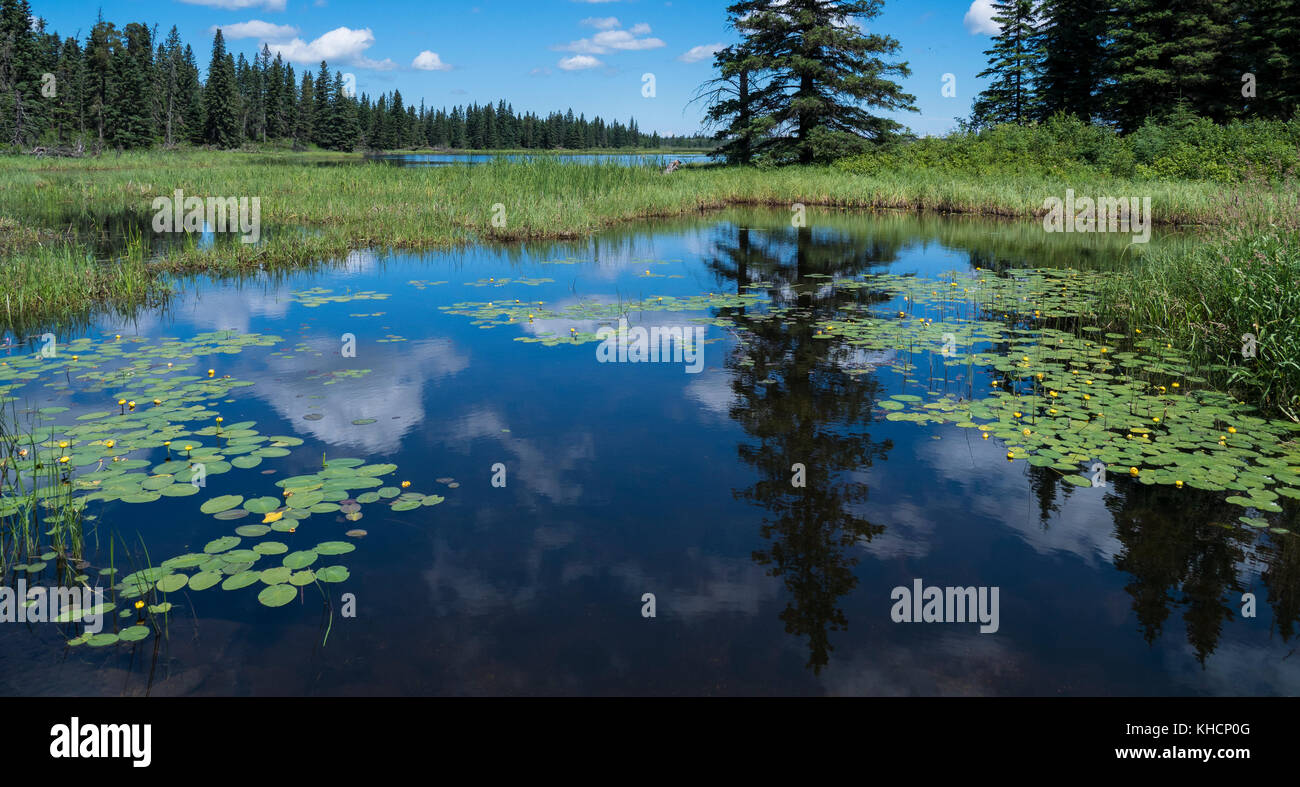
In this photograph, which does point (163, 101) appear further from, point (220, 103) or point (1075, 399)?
point (1075, 399)

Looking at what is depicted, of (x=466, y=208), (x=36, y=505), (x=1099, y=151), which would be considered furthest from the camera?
(x=1099, y=151)

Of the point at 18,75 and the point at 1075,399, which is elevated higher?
the point at 18,75

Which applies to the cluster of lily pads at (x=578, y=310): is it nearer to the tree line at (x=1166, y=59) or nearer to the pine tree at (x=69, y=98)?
the tree line at (x=1166, y=59)

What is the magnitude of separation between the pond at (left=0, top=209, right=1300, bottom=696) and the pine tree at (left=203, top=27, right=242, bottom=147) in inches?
3143

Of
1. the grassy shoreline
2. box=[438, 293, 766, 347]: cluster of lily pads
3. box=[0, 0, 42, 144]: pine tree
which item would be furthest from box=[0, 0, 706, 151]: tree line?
box=[438, 293, 766, 347]: cluster of lily pads

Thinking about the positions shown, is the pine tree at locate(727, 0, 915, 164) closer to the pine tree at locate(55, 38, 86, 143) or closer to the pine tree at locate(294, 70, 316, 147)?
the pine tree at locate(55, 38, 86, 143)

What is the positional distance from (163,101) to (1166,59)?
7980cm

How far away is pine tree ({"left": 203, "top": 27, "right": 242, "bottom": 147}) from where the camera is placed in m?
73.6

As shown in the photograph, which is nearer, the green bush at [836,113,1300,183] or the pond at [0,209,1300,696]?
the pond at [0,209,1300,696]

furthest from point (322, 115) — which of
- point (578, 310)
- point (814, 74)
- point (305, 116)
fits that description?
point (578, 310)

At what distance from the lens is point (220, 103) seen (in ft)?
242

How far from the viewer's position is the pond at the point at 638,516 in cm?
307
